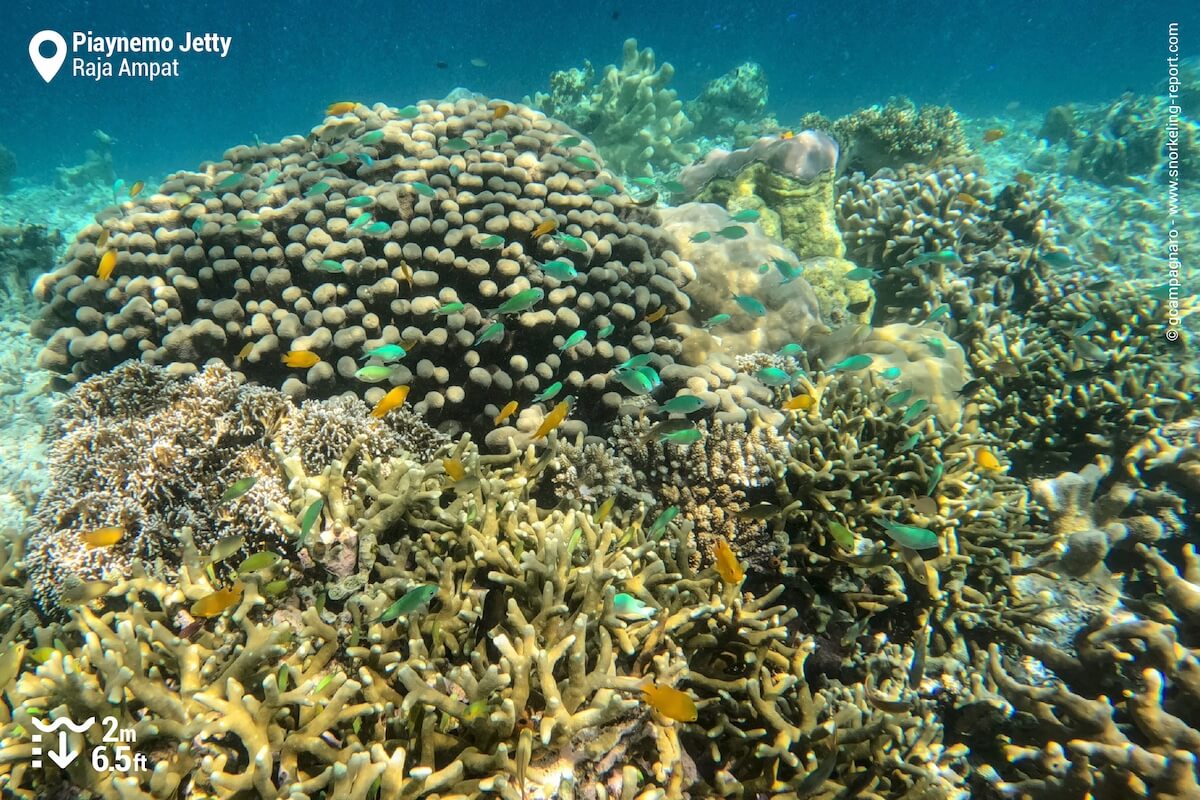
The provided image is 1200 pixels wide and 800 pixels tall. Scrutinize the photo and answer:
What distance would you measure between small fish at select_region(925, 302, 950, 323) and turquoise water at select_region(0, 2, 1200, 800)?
0.05 meters

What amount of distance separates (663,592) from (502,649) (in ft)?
3.68

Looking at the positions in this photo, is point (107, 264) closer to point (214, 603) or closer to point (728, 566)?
point (214, 603)

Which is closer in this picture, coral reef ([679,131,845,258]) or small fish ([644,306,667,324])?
small fish ([644,306,667,324])

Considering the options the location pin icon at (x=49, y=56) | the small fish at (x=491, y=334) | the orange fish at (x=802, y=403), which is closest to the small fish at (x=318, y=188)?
the small fish at (x=491, y=334)

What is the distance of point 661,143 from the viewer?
1521 cm

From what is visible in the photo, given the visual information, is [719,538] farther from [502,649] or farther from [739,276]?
[739,276]

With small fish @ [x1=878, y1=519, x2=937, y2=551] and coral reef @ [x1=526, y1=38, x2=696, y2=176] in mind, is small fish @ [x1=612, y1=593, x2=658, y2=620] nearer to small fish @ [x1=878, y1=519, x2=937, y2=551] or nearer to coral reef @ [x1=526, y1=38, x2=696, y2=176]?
small fish @ [x1=878, y1=519, x2=937, y2=551]

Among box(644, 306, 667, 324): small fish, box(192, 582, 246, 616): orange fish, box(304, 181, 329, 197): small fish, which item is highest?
box(304, 181, 329, 197): small fish

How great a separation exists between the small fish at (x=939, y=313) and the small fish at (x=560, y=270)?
181 inches

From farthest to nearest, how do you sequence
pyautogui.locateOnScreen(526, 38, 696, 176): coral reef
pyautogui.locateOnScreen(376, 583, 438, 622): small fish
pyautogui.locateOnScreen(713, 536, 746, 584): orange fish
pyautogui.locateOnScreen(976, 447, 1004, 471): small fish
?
pyautogui.locateOnScreen(526, 38, 696, 176): coral reef → pyautogui.locateOnScreen(976, 447, 1004, 471): small fish → pyautogui.locateOnScreen(713, 536, 746, 584): orange fish → pyautogui.locateOnScreen(376, 583, 438, 622): small fish

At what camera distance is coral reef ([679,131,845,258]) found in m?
8.18

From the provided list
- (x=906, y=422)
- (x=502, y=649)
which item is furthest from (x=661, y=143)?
(x=502, y=649)

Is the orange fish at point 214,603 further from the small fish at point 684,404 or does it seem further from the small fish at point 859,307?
the small fish at point 859,307

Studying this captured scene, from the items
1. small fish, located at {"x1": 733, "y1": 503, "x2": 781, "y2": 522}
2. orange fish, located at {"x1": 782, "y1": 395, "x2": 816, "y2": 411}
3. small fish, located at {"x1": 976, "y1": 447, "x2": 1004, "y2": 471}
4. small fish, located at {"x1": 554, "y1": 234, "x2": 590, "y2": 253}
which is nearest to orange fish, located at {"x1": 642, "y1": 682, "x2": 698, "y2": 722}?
small fish, located at {"x1": 733, "y1": 503, "x2": 781, "y2": 522}
